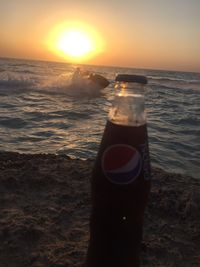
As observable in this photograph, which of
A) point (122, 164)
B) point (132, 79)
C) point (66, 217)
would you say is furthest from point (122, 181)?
point (66, 217)

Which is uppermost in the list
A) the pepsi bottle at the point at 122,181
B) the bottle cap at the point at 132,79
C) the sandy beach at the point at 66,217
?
the bottle cap at the point at 132,79

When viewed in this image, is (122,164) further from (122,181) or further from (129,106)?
(129,106)

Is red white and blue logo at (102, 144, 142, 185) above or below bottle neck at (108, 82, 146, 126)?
below

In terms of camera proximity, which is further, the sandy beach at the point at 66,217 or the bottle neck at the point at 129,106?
the sandy beach at the point at 66,217

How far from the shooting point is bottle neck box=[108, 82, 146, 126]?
1.41 metres

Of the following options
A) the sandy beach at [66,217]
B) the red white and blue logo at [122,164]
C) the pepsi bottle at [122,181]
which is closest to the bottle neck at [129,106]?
the pepsi bottle at [122,181]

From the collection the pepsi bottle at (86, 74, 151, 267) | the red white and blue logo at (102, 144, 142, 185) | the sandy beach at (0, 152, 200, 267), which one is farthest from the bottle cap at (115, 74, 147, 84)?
the sandy beach at (0, 152, 200, 267)

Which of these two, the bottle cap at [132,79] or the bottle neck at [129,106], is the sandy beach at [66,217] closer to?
the bottle neck at [129,106]

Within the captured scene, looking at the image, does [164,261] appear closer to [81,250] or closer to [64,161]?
[81,250]

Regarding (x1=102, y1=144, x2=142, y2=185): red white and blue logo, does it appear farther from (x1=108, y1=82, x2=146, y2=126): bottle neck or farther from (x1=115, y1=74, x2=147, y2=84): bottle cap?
(x1=115, y1=74, x2=147, y2=84): bottle cap

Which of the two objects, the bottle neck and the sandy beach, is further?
the sandy beach

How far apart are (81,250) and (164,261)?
510 mm

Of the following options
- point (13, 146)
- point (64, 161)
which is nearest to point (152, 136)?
point (13, 146)

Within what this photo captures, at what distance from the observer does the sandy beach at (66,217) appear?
212 cm
